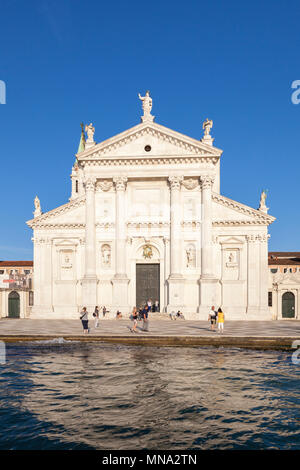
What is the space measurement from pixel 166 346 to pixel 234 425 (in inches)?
491

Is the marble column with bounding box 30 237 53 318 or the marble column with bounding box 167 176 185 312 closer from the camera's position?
the marble column with bounding box 167 176 185 312

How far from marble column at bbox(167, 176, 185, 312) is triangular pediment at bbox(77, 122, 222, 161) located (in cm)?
275

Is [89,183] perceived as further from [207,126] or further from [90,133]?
[207,126]

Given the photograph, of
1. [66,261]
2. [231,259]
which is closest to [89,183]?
[66,261]

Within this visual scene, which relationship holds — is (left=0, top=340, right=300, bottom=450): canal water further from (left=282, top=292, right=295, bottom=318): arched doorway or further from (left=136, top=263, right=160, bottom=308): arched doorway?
Result: (left=282, top=292, right=295, bottom=318): arched doorway

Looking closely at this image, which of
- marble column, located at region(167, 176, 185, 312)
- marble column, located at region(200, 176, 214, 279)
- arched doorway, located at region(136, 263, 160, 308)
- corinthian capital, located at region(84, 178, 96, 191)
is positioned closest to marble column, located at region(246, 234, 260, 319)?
marble column, located at region(200, 176, 214, 279)

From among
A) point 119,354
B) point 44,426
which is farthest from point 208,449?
point 119,354

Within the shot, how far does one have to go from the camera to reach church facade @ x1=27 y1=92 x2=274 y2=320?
38.2 metres

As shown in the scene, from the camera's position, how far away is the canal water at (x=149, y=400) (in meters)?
10.9

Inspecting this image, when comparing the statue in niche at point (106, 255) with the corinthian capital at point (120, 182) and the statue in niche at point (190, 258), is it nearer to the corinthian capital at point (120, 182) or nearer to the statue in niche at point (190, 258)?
the corinthian capital at point (120, 182)

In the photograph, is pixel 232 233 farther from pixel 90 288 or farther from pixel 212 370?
pixel 212 370

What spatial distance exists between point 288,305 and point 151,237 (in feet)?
48.1

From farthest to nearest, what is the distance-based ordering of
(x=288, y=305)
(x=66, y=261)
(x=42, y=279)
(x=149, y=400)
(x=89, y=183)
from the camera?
1. (x=66, y=261)
2. (x=42, y=279)
3. (x=288, y=305)
4. (x=89, y=183)
5. (x=149, y=400)

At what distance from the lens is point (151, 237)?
39.3 m
